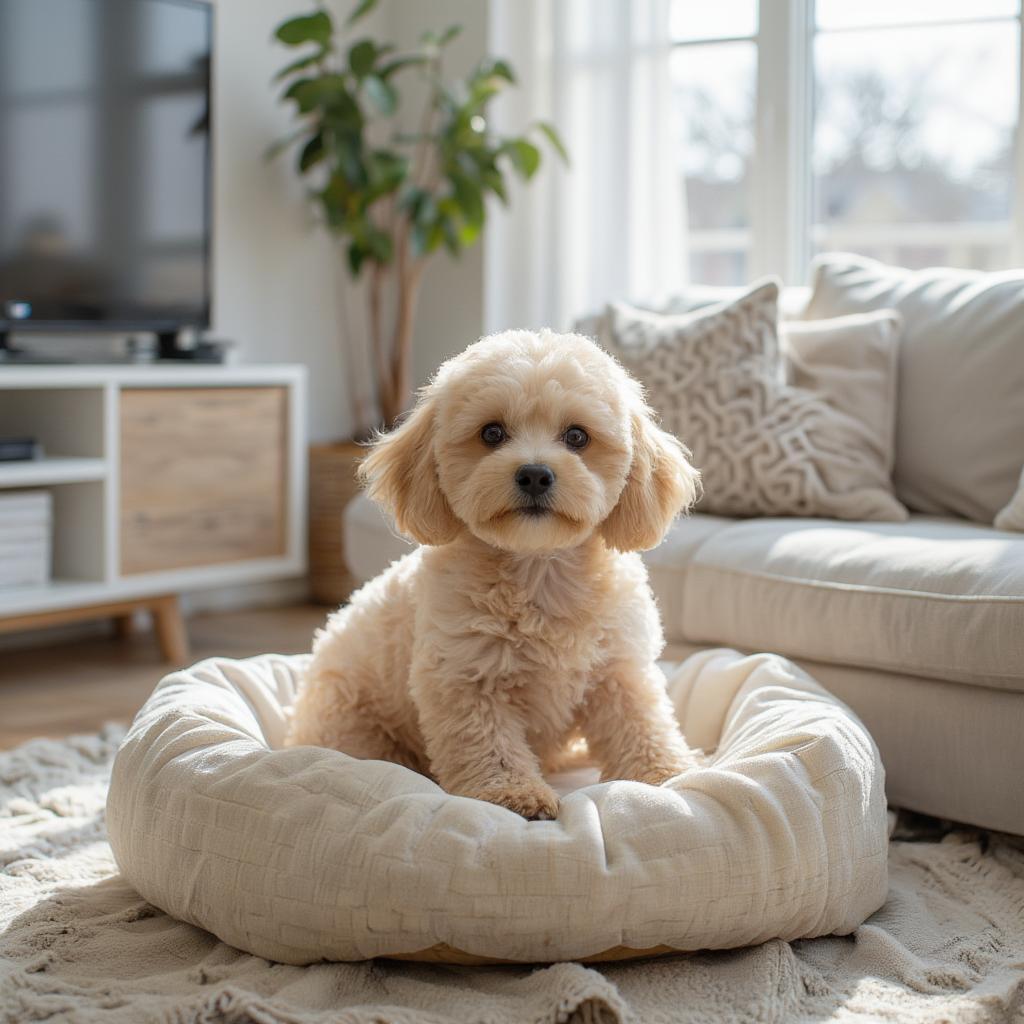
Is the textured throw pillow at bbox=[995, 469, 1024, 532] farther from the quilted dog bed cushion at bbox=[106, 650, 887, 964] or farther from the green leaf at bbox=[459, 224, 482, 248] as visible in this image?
the green leaf at bbox=[459, 224, 482, 248]

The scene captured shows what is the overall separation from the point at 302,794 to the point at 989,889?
40.6 inches

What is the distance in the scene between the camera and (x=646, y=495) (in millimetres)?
1805

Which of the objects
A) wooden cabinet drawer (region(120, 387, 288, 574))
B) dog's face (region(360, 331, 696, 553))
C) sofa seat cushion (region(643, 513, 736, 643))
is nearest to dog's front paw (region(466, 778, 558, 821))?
dog's face (region(360, 331, 696, 553))

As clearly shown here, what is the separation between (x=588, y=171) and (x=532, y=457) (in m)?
2.90

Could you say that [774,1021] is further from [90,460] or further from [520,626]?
[90,460]

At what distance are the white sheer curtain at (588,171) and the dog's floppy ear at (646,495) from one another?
240cm

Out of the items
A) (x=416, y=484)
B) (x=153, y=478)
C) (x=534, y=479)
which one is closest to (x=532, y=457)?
(x=534, y=479)

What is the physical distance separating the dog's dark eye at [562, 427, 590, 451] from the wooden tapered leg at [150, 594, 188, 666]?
7.29 ft

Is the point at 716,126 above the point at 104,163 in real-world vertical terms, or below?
above

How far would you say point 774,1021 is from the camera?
59.1 inches

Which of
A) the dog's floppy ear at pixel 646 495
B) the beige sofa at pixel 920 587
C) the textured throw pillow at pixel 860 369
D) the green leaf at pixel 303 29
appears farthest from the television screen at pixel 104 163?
the dog's floppy ear at pixel 646 495

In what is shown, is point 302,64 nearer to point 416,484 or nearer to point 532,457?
point 416,484

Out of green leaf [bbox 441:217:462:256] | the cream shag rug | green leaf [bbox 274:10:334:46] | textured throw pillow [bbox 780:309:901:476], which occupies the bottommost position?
the cream shag rug

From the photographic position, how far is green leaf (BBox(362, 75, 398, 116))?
412cm
